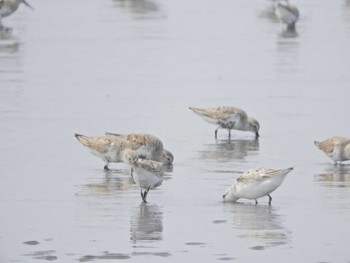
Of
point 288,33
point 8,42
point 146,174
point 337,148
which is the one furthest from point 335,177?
point 288,33

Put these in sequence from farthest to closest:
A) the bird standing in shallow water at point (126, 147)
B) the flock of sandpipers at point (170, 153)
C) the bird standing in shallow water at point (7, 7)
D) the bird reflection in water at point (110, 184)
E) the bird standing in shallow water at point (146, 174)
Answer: the bird standing in shallow water at point (7, 7) → the bird standing in shallow water at point (126, 147) → the bird reflection in water at point (110, 184) → the bird standing in shallow water at point (146, 174) → the flock of sandpipers at point (170, 153)

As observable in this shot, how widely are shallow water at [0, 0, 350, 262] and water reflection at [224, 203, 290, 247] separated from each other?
0.9 inches

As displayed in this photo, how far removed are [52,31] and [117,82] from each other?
927cm

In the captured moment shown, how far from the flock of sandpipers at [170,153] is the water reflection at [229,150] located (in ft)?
1.34

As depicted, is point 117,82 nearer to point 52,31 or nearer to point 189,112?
point 189,112

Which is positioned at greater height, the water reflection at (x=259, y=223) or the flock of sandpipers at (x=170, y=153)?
the flock of sandpipers at (x=170, y=153)

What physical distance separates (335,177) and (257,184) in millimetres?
2452

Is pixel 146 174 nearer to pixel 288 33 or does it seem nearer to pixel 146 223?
pixel 146 223

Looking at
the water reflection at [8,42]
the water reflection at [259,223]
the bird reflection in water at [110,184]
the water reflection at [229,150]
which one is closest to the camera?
the water reflection at [259,223]

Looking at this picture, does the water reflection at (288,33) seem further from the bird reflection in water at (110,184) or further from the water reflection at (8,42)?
the bird reflection in water at (110,184)

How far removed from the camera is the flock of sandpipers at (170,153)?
1638 centimetres

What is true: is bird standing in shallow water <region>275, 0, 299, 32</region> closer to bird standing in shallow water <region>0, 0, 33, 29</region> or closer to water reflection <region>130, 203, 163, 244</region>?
bird standing in shallow water <region>0, 0, 33, 29</region>

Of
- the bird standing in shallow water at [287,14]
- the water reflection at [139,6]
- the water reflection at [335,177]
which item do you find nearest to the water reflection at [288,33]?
the bird standing in shallow water at [287,14]

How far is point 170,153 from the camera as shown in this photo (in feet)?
63.5
